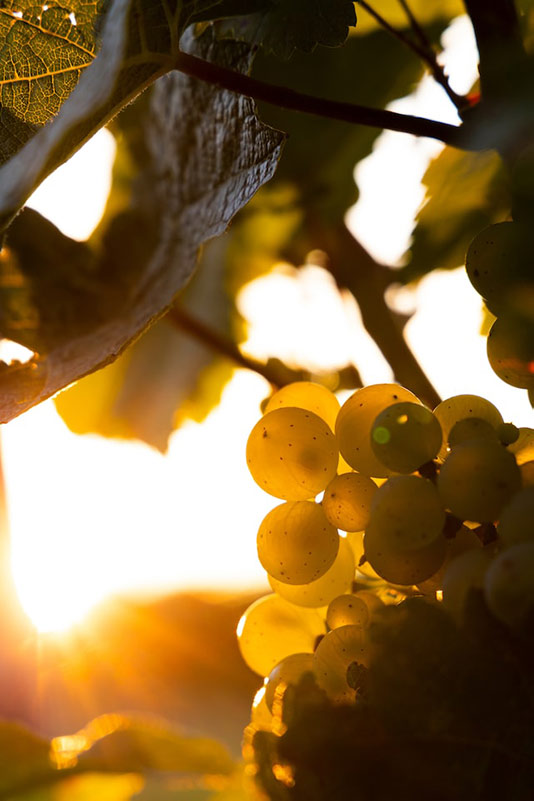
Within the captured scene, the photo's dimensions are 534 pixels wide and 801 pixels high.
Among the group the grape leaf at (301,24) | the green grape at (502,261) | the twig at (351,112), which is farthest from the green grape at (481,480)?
the grape leaf at (301,24)

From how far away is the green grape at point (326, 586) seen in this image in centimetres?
60

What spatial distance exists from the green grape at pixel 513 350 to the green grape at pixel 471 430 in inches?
1.4

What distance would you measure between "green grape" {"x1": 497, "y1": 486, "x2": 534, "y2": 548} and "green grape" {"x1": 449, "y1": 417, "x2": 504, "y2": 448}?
0.25 ft

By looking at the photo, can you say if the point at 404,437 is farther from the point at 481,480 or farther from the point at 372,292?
the point at 372,292

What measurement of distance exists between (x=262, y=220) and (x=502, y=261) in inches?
35.5

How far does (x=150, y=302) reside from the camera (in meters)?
0.76

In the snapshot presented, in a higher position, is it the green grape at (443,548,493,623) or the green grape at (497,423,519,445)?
the green grape at (497,423,519,445)

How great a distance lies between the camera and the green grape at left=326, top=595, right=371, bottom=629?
542 mm

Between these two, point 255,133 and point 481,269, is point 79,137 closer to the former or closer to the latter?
point 255,133

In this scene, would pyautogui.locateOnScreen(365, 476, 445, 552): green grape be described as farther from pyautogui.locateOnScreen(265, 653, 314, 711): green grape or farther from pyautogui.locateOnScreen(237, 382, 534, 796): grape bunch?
pyautogui.locateOnScreen(265, 653, 314, 711): green grape

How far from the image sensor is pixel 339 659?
498mm

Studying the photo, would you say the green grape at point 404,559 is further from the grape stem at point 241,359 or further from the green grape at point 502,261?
the grape stem at point 241,359

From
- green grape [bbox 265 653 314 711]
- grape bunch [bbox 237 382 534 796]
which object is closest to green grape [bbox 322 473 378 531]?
grape bunch [bbox 237 382 534 796]

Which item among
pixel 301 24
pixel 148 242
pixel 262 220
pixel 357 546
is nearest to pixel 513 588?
pixel 357 546
